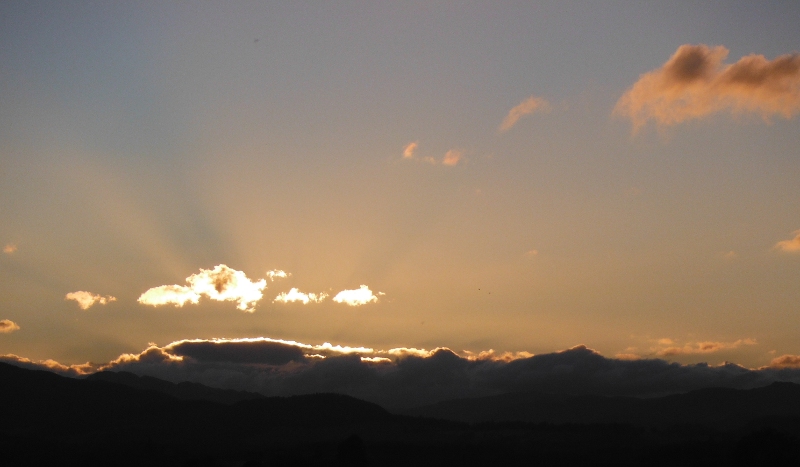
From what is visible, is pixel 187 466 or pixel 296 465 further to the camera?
pixel 296 465

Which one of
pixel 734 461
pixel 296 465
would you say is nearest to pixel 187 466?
pixel 296 465

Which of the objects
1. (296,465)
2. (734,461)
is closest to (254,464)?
(296,465)

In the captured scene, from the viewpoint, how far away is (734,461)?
17225cm

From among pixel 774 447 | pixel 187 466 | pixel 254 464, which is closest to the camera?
pixel 774 447

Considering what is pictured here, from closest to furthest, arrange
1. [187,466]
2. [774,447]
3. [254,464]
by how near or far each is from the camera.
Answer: [774,447], [187,466], [254,464]

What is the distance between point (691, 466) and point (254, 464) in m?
116

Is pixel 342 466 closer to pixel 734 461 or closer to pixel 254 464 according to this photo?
pixel 254 464

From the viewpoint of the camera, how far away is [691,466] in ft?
Answer: 655

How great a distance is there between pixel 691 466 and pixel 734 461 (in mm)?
28936

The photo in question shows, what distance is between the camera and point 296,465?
19850cm

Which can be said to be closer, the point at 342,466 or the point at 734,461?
the point at 734,461

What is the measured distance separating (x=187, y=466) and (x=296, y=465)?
109 ft

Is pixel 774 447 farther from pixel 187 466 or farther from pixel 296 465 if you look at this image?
pixel 187 466

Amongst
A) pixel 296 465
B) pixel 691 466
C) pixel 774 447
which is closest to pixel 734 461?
pixel 774 447
